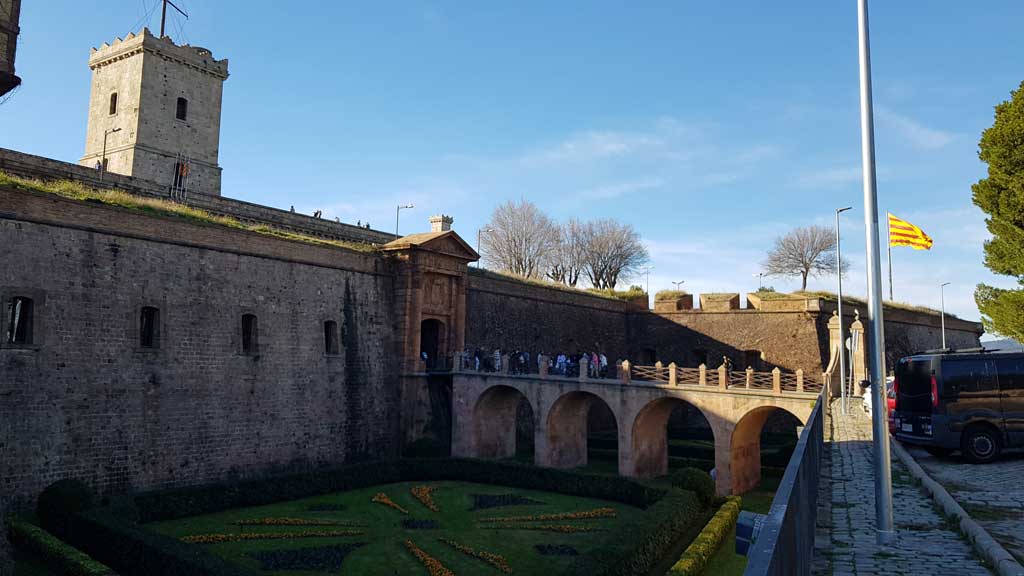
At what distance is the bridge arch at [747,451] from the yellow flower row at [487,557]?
1143 centimetres

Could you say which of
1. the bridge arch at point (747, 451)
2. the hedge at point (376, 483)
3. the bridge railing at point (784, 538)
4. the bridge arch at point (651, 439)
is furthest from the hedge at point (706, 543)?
the bridge railing at point (784, 538)

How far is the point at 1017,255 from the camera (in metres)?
19.3

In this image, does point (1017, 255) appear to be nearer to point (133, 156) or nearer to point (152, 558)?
point (152, 558)

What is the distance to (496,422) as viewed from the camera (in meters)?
30.8

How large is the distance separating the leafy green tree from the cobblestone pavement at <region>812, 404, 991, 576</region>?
31.9ft

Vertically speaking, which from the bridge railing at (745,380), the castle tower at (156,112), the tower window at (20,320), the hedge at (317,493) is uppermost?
the castle tower at (156,112)

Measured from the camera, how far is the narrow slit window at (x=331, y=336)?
87.2ft

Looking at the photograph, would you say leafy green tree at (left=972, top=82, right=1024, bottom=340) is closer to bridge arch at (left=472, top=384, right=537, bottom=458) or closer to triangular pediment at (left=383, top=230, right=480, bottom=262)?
bridge arch at (left=472, top=384, right=537, bottom=458)

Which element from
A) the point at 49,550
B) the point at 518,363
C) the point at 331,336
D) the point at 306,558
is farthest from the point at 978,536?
the point at 518,363

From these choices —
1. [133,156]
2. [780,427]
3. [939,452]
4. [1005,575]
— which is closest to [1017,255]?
[939,452]

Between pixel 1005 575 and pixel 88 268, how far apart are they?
20.7 meters

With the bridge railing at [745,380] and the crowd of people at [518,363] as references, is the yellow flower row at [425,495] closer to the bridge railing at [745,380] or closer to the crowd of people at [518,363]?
the crowd of people at [518,363]

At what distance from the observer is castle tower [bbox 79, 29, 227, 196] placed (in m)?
35.6

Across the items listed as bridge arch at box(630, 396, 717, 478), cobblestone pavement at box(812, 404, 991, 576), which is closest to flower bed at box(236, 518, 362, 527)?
bridge arch at box(630, 396, 717, 478)
